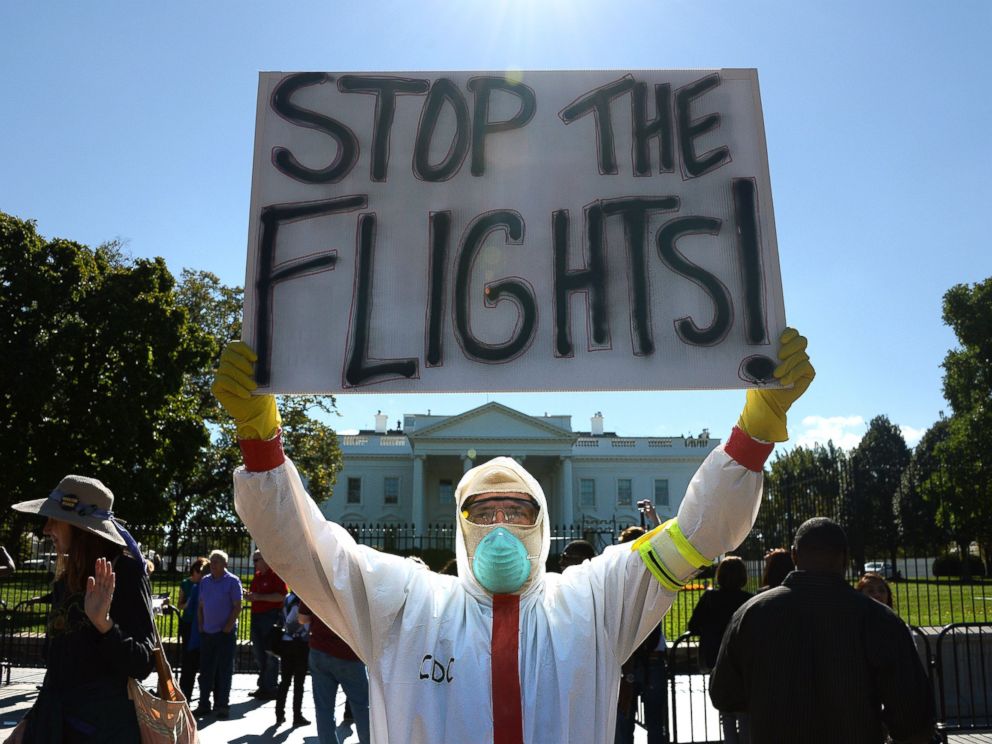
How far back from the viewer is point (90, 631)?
10.3 ft

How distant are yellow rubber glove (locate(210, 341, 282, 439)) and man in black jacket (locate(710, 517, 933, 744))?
2439mm

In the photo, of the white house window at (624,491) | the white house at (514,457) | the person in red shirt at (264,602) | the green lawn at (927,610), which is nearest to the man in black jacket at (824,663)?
the green lawn at (927,610)

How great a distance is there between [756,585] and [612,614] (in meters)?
10.2

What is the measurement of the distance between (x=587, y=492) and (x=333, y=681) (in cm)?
6196

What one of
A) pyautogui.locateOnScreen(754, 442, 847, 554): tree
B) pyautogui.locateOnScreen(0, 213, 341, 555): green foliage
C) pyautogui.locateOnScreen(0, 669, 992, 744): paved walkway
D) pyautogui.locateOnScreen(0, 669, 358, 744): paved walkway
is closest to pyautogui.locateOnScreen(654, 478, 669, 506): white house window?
pyautogui.locateOnScreen(0, 213, 341, 555): green foliage

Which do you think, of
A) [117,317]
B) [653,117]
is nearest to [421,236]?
[653,117]

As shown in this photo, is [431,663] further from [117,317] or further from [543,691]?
[117,317]

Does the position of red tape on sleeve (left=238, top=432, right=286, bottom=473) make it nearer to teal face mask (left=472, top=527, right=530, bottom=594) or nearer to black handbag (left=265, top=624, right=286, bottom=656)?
teal face mask (left=472, top=527, right=530, bottom=594)

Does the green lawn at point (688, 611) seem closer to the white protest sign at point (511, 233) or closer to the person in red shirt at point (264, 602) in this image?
the person in red shirt at point (264, 602)

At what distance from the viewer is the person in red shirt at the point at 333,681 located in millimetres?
6211

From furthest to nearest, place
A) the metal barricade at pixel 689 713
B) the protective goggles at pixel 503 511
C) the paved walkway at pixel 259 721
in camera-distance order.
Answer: the paved walkway at pixel 259 721 < the metal barricade at pixel 689 713 < the protective goggles at pixel 503 511

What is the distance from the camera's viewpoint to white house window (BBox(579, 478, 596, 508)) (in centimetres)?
6675

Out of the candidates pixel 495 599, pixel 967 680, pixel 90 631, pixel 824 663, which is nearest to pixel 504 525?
pixel 495 599

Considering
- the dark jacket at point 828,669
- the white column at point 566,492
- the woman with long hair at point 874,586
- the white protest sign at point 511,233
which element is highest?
the white column at point 566,492
